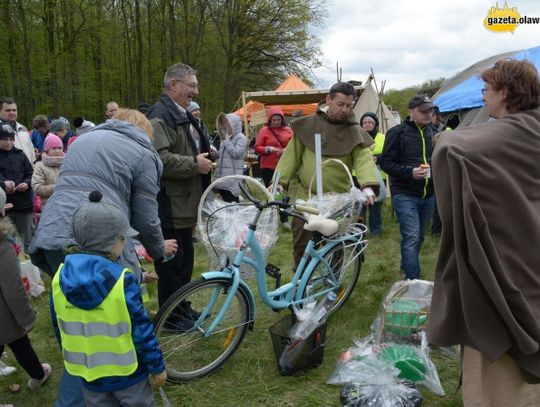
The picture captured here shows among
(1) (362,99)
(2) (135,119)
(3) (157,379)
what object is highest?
(1) (362,99)

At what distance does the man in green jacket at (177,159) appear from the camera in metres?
Result: 3.15

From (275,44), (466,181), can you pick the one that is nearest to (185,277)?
(466,181)

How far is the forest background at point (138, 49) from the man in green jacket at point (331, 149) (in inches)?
519

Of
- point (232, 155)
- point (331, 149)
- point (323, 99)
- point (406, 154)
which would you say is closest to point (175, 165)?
point (331, 149)

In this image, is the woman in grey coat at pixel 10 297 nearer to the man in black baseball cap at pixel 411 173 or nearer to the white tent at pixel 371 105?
the man in black baseball cap at pixel 411 173

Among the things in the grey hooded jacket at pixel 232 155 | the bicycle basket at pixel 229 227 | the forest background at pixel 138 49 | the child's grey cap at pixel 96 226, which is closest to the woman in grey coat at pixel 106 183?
the child's grey cap at pixel 96 226

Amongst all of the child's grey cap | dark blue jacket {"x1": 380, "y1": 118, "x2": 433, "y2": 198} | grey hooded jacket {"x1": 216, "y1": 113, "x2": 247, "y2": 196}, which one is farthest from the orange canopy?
the child's grey cap

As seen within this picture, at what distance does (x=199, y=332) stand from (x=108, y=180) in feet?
3.94

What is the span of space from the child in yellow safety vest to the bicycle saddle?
1.52 meters

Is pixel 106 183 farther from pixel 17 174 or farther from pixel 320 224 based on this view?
pixel 17 174

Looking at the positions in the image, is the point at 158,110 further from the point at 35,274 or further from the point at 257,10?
the point at 257,10

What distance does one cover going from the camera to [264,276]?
10.1 ft

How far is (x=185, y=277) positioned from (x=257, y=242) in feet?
3.17

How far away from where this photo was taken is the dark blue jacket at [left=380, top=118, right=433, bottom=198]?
4.15m
